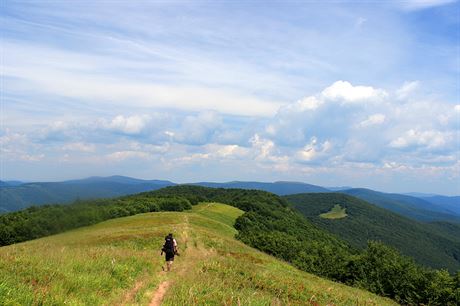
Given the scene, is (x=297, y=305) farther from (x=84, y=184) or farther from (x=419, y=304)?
(x=419, y=304)

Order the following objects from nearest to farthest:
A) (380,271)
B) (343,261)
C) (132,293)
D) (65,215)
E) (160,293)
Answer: (132,293) → (160,293) → (65,215) → (380,271) → (343,261)

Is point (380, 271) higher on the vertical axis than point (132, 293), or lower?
lower

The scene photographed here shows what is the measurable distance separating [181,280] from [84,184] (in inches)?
659

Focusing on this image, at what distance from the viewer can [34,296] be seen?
1245 centimetres

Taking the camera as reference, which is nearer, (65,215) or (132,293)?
(132,293)

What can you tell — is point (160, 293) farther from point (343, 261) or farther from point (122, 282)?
point (343, 261)

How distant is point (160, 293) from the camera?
19.0 m

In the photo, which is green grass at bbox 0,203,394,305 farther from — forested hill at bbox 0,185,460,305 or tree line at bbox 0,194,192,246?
forested hill at bbox 0,185,460,305

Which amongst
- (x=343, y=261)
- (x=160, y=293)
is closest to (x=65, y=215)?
(x=160, y=293)

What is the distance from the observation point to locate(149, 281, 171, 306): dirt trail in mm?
16828

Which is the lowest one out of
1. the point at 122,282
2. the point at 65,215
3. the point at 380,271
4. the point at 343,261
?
the point at 343,261

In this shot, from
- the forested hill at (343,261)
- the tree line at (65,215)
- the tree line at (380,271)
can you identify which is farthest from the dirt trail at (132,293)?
the tree line at (380,271)

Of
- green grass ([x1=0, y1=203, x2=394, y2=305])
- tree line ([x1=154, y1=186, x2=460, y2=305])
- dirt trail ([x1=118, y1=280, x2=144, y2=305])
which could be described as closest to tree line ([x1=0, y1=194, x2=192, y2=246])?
green grass ([x1=0, y1=203, x2=394, y2=305])

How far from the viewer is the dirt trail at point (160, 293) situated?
1683 centimetres
